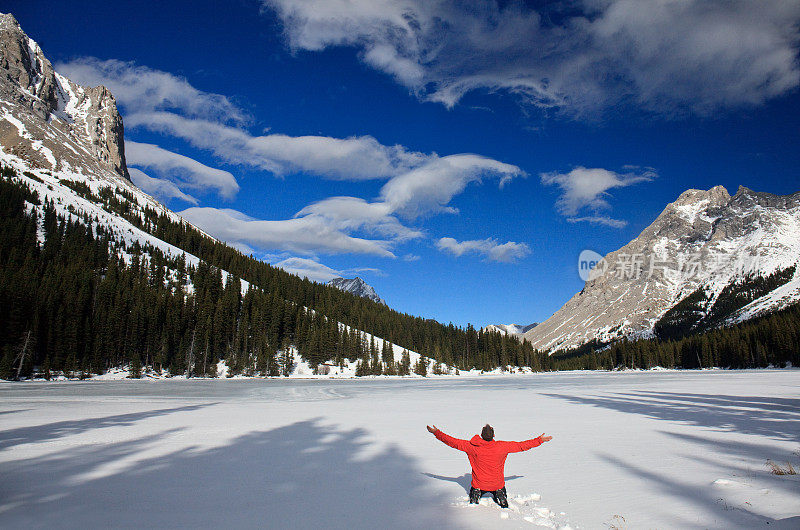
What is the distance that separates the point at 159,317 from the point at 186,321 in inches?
202

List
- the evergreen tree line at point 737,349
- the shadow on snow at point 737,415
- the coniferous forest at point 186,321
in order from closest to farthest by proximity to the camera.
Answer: the shadow on snow at point 737,415, the coniferous forest at point 186,321, the evergreen tree line at point 737,349

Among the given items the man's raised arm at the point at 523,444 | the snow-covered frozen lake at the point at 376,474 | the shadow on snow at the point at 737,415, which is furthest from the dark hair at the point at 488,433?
the shadow on snow at the point at 737,415

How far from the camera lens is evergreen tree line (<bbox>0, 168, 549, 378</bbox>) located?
218 feet

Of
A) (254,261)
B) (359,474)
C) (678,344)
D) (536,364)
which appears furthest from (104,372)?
(678,344)

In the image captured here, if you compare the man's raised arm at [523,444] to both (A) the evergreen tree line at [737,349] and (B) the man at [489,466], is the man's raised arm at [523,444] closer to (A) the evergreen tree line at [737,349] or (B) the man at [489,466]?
(B) the man at [489,466]

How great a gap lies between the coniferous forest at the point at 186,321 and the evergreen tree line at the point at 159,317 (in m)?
0.28

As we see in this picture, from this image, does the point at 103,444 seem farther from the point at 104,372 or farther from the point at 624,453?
the point at 104,372

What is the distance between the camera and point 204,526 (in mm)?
6777

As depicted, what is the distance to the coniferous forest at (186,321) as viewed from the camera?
67.8 metres

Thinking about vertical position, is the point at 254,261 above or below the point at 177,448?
above

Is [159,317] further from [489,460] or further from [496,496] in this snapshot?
[496,496]

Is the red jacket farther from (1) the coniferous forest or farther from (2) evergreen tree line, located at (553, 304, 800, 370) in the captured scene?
(2) evergreen tree line, located at (553, 304, 800, 370)

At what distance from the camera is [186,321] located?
8869 cm

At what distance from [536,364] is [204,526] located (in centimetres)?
16113
